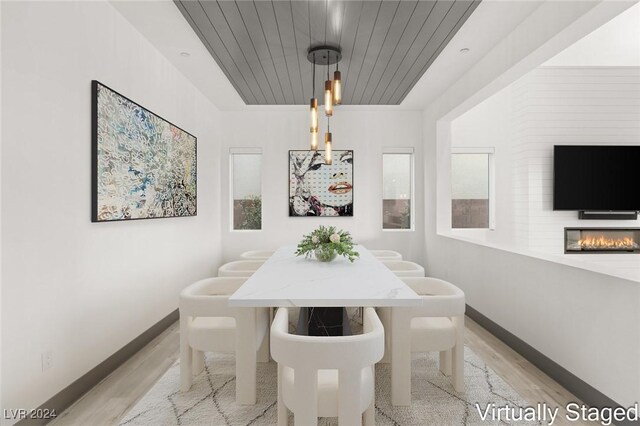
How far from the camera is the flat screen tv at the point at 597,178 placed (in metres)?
4.03

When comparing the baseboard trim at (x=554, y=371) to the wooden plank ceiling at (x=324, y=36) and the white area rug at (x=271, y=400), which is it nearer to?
the white area rug at (x=271, y=400)

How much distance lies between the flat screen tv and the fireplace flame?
1.34ft

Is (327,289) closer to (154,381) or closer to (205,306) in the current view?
(205,306)

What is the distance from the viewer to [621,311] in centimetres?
179

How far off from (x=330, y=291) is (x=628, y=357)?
1623 millimetres

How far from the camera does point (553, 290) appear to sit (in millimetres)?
2299

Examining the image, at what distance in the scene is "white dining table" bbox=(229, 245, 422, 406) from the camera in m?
1.60

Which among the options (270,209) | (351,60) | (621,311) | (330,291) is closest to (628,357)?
(621,311)

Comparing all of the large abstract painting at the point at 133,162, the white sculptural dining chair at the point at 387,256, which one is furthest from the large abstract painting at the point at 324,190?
the large abstract painting at the point at 133,162

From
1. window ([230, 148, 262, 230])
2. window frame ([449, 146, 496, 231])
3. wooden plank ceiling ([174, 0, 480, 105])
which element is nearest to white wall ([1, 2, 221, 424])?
wooden plank ceiling ([174, 0, 480, 105])

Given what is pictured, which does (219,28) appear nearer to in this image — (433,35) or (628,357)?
(433,35)

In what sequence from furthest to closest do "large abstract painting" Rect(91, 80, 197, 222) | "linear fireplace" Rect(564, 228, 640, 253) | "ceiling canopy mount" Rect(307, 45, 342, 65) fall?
1. "linear fireplace" Rect(564, 228, 640, 253)
2. "ceiling canopy mount" Rect(307, 45, 342, 65)
3. "large abstract painting" Rect(91, 80, 197, 222)

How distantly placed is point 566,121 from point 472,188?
1.50m

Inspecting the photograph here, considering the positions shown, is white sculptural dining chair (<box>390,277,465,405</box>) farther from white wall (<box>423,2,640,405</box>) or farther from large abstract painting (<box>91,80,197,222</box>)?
large abstract painting (<box>91,80,197,222</box>)
